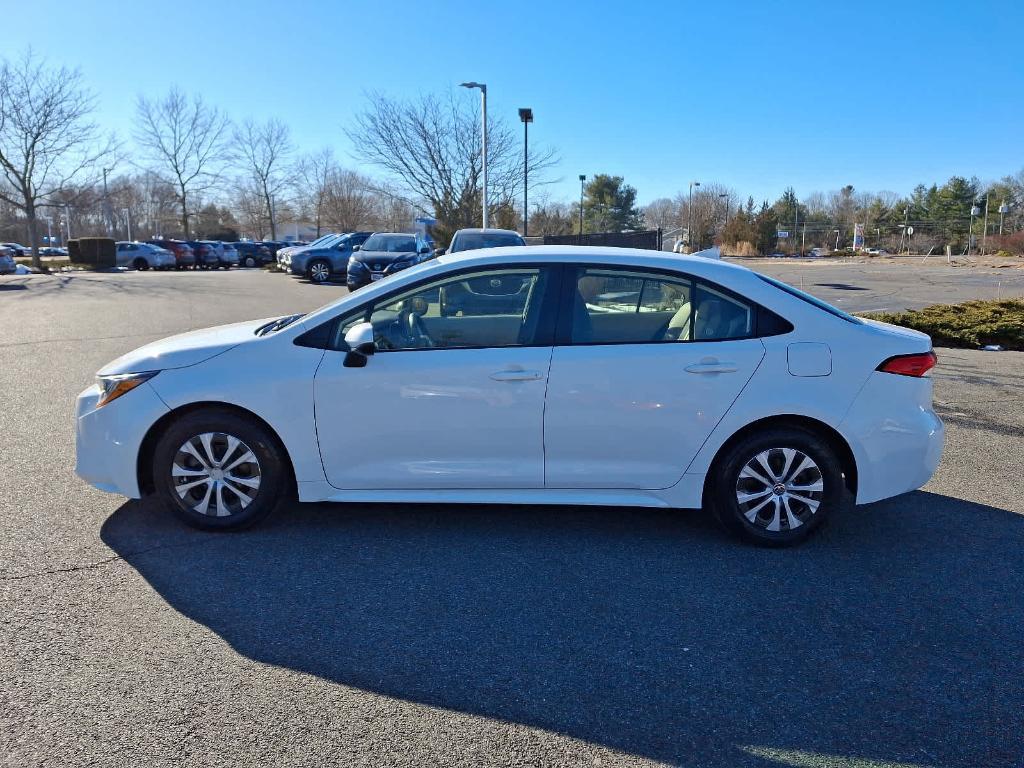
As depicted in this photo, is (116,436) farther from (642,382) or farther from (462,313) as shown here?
(642,382)

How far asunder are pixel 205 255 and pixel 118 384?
44.1 m

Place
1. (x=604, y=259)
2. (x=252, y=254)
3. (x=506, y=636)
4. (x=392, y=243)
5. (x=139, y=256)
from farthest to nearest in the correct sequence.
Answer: (x=252, y=254), (x=139, y=256), (x=392, y=243), (x=604, y=259), (x=506, y=636)

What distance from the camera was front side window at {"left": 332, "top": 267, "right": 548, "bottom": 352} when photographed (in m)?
4.27

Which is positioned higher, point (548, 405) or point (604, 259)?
point (604, 259)

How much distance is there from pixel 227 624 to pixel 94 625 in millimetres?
568

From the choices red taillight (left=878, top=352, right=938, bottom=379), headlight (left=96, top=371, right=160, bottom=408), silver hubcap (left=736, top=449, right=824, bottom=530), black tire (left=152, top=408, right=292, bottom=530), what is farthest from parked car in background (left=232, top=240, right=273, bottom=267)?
red taillight (left=878, top=352, right=938, bottom=379)

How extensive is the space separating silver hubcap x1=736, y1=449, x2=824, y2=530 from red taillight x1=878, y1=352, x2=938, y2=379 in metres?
0.65

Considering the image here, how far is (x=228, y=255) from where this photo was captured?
150ft

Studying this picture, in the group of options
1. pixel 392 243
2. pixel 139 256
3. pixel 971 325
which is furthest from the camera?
pixel 139 256

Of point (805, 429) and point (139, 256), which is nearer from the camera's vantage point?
point (805, 429)

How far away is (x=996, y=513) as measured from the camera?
4785mm

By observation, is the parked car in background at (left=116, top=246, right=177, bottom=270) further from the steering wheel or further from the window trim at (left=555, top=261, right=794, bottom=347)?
the window trim at (left=555, top=261, right=794, bottom=347)

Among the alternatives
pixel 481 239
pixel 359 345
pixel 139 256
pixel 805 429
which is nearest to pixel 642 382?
pixel 805 429

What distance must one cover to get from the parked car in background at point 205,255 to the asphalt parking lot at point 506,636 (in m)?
42.8
